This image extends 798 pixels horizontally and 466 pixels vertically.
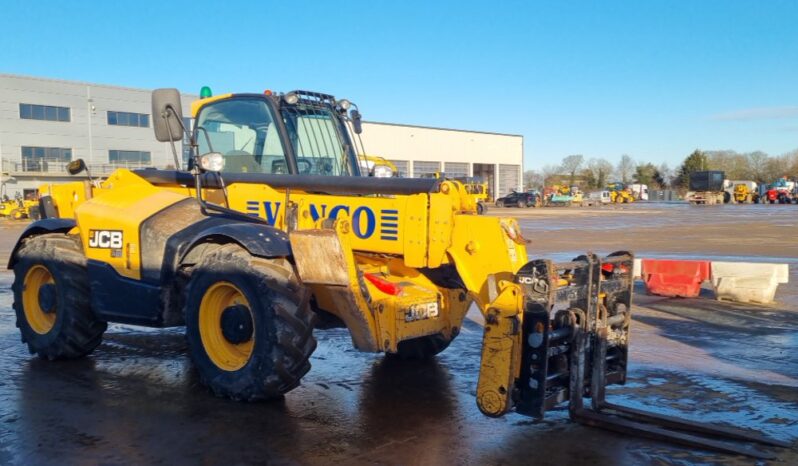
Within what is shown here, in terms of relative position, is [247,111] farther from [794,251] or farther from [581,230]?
[581,230]

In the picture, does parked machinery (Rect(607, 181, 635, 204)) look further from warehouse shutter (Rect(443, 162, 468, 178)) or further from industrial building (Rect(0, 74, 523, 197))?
industrial building (Rect(0, 74, 523, 197))

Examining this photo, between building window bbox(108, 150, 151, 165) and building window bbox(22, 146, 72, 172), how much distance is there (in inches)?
119

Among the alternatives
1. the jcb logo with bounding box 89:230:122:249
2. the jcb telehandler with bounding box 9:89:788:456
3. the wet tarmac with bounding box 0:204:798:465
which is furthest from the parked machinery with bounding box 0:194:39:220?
the jcb logo with bounding box 89:230:122:249

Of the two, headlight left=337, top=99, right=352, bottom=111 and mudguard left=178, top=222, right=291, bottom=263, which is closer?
mudguard left=178, top=222, right=291, bottom=263

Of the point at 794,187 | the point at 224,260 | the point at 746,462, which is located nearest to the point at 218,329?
the point at 224,260

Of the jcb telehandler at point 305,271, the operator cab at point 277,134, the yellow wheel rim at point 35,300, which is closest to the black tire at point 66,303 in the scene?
the jcb telehandler at point 305,271

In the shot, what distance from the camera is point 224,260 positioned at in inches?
217

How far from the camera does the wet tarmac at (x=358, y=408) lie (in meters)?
4.59

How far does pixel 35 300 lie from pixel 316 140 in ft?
11.0

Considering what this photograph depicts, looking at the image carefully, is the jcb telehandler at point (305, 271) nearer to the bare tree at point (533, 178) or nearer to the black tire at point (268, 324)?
the black tire at point (268, 324)

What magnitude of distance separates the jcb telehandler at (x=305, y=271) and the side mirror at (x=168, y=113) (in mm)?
12

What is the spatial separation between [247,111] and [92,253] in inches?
75.3

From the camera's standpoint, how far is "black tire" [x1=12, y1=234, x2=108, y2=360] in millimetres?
6820

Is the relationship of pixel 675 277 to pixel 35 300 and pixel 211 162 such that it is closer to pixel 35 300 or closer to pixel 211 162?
pixel 211 162
